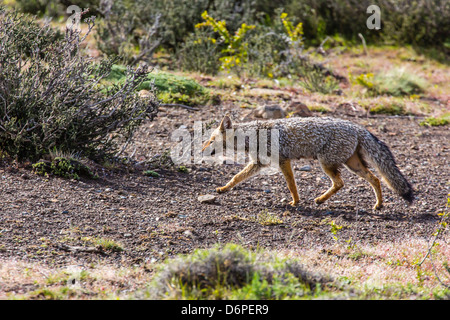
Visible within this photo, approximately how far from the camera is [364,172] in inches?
284

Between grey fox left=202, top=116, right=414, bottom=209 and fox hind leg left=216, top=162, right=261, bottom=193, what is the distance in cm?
1

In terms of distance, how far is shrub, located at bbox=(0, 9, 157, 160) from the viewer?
23.3 ft

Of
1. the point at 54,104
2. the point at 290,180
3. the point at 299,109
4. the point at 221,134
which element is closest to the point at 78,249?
the point at 54,104

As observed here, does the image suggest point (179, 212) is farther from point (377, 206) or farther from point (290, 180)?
point (377, 206)

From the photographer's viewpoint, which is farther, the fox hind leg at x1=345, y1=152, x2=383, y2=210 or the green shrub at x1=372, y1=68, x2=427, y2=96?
the green shrub at x1=372, y1=68, x2=427, y2=96

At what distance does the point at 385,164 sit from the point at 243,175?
6.50 feet

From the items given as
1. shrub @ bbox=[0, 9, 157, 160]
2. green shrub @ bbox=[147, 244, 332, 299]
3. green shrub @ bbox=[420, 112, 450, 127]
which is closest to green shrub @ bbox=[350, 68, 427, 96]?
green shrub @ bbox=[420, 112, 450, 127]

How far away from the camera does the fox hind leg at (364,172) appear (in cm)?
716

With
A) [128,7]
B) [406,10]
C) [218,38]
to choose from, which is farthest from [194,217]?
[406,10]

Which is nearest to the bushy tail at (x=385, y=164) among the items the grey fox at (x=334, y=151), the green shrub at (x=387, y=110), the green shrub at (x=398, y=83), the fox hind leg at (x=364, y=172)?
the grey fox at (x=334, y=151)

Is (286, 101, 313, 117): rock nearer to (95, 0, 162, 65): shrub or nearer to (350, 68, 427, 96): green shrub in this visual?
(350, 68, 427, 96): green shrub

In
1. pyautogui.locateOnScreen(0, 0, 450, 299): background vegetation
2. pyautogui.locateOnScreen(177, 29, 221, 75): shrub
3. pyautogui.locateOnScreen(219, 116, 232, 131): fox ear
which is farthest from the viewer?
pyautogui.locateOnScreen(177, 29, 221, 75): shrub
